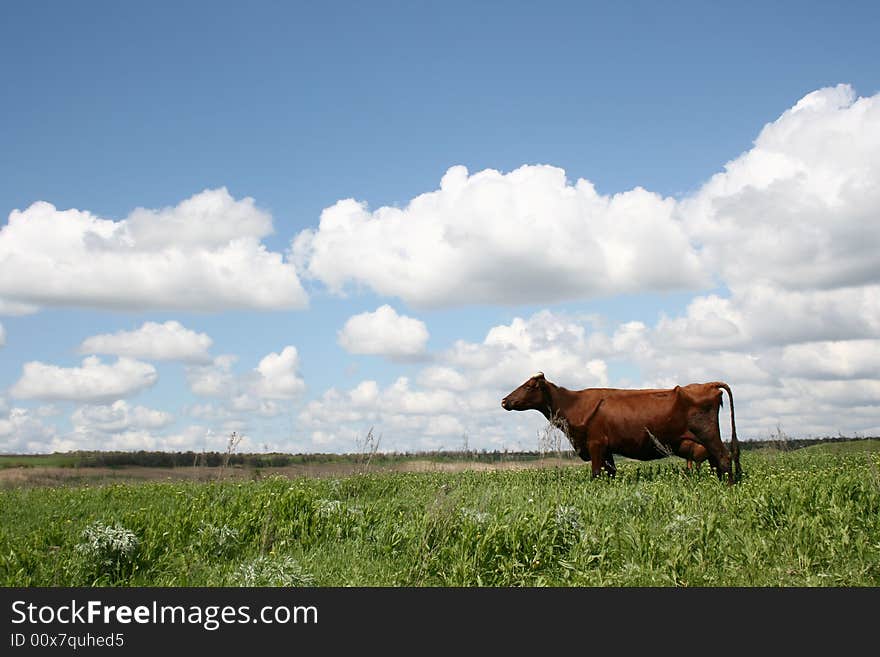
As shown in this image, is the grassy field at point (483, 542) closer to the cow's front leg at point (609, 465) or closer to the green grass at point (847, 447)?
the cow's front leg at point (609, 465)

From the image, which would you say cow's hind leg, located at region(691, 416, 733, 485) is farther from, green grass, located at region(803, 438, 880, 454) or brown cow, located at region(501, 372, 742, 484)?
green grass, located at region(803, 438, 880, 454)

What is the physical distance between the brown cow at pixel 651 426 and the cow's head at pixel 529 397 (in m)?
0.85

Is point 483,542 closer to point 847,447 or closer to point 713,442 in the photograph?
point 713,442

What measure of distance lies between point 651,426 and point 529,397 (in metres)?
3.48

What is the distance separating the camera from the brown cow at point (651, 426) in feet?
52.5

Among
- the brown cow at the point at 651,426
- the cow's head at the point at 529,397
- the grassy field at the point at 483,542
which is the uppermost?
the cow's head at the point at 529,397

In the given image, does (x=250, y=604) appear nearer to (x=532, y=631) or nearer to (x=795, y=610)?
(x=532, y=631)

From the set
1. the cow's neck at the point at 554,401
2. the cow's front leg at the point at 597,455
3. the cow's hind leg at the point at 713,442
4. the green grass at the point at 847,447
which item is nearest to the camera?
the cow's hind leg at the point at 713,442

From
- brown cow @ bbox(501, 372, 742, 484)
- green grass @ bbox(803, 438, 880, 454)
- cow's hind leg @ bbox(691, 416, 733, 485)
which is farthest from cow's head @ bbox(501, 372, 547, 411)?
green grass @ bbox(803, 438, 880, 454)

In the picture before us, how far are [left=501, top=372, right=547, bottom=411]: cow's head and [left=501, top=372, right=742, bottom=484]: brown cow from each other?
0.85m

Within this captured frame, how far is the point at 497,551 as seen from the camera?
909 centimetres

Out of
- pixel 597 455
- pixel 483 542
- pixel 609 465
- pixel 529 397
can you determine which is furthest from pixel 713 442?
pixel 483 542

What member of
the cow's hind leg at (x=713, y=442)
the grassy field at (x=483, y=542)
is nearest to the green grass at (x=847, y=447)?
the cow's hind leg at (x=713, y=442)

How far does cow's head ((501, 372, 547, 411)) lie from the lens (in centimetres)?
1872
